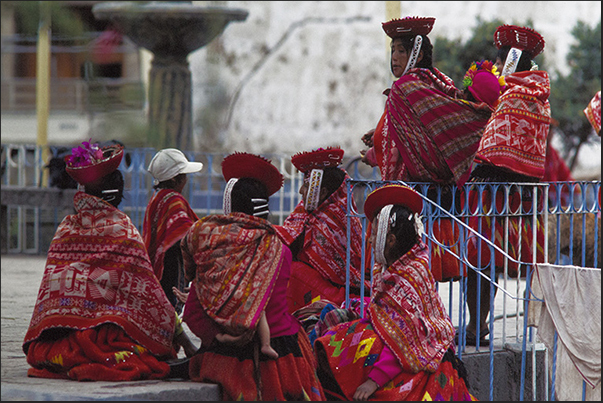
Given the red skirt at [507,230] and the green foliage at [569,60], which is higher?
the green foliage at [569,60]

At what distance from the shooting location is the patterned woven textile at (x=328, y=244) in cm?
569

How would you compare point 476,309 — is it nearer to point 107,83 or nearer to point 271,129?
point 271,129

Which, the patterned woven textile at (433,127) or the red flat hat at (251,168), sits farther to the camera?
the patterned woven textile at (433,127)

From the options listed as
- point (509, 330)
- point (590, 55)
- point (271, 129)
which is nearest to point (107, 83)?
point (271, 129)

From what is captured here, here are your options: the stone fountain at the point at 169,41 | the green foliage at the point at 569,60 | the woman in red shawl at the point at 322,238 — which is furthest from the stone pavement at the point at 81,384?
the green foliage at the point at 569,60

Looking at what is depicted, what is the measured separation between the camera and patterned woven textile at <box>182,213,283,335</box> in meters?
4.32

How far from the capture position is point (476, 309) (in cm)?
595

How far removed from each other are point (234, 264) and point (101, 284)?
0.80 metres

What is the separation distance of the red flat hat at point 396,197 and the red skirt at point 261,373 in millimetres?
802

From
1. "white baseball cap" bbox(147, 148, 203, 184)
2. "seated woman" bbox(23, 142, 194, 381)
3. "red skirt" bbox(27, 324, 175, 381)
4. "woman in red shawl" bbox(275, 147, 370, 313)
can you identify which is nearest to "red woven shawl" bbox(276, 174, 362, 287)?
"woman in red shawl" bbox(275, 147, 370, 313)

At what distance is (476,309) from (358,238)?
3.07 feet

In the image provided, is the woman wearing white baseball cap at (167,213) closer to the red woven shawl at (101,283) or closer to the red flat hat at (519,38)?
the red woven shawl at (101,283)

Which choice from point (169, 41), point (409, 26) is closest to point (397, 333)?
point (409, 26)

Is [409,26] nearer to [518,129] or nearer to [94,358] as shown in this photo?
[518,129]
